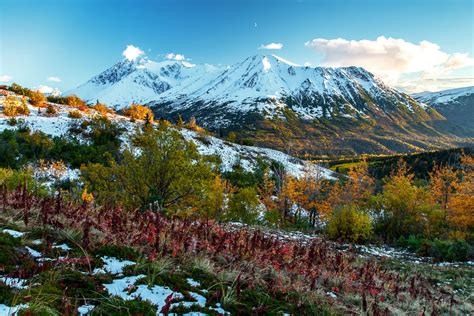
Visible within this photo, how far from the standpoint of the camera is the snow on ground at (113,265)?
12.8 feet

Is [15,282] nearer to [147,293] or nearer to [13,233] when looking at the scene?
[147,293]

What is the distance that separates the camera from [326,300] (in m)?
4.56

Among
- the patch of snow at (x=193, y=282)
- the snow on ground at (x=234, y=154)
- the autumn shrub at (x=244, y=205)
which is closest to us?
the patch of snow at (x=193, y=282)

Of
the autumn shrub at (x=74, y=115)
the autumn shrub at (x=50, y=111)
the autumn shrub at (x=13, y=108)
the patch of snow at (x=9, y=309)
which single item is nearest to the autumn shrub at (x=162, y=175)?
the patch of snow at (x=9, y=309)

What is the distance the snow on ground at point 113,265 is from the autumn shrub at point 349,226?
18.2 m

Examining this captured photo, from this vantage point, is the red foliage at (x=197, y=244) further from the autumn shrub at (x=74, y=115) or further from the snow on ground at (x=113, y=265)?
the autumn shrub at (x=74, y=115)

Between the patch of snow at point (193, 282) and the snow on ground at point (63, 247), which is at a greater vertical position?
the snow on ground at point (63, 247)

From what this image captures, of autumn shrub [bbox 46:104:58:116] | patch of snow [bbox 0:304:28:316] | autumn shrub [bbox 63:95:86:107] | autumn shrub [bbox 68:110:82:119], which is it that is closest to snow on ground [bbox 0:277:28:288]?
patch of snow [bbox 0:304:28:316]

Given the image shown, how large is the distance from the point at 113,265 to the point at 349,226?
1911 cm

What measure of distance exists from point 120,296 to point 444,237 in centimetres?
2815

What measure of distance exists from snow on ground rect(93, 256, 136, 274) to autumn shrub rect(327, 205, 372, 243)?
59.7 feet

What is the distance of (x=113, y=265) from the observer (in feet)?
13.5

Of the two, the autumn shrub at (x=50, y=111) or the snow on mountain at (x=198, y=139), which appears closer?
the snow on mountain at (x=198, y=139)

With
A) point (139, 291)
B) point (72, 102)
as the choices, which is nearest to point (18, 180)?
point (139, 291)
